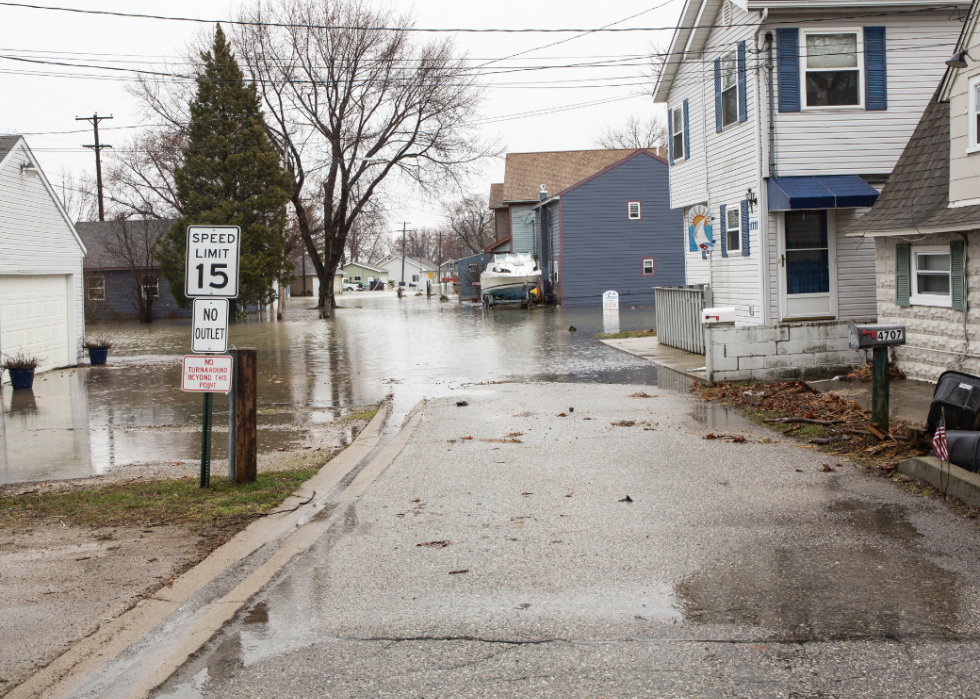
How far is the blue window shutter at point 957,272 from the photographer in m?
12.9

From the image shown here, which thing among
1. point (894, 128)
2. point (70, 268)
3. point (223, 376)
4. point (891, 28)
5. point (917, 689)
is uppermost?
point (891, 28)

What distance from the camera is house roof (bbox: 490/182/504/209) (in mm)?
64200

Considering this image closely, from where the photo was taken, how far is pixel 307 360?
23.2m

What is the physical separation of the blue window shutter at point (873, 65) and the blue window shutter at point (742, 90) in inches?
87.3

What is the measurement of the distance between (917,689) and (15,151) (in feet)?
71.7

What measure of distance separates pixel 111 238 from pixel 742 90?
41.9 metres

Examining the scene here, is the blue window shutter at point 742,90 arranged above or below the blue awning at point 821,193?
above

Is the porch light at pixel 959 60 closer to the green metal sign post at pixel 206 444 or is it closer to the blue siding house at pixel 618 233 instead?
the green metal sign post at pixel 206 444

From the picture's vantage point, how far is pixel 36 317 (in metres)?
21.6

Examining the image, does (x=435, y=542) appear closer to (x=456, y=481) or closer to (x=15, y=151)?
(x=456, y=481)

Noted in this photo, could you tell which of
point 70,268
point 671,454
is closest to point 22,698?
point 671,454

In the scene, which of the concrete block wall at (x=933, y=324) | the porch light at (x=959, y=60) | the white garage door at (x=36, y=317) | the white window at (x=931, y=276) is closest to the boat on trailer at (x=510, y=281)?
the white garage door at (x=36, y=317)

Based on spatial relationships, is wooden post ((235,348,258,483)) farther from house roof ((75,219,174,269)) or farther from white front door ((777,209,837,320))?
house roof ((75,219,174,269))

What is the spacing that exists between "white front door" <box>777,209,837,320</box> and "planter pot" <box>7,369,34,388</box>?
49.3 feet
